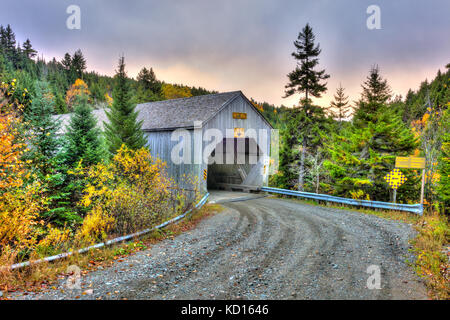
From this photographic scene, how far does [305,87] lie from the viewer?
1655cm

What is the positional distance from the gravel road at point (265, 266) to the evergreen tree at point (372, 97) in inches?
238

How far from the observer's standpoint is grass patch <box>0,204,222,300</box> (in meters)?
4.35

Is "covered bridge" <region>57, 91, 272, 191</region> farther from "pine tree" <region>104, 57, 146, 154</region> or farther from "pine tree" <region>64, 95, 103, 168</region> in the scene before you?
"pine tree" <region>64, 95, 103, 168</region>

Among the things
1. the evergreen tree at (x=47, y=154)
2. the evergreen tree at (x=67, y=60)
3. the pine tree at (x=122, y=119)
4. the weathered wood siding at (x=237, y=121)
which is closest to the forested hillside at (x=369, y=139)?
the weathered wood siding at (x=237, y=121)

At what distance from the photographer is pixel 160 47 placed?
2223 cm

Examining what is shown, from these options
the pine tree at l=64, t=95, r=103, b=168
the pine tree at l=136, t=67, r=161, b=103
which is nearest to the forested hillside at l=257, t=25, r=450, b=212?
the pine tree at l=64, t=95, r=103, b=168

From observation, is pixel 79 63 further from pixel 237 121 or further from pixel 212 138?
pixel 212 138

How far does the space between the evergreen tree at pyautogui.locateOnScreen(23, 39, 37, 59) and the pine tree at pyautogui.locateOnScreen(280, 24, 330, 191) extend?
80805 millimetres

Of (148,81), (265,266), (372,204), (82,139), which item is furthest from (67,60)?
(265,266)

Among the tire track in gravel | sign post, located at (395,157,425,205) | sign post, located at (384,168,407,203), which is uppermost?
sign post, located at (395,157,425,205)

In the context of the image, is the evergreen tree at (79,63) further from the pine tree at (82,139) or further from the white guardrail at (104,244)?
the white guardrail at (104,244)

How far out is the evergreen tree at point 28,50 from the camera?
66.6 m
